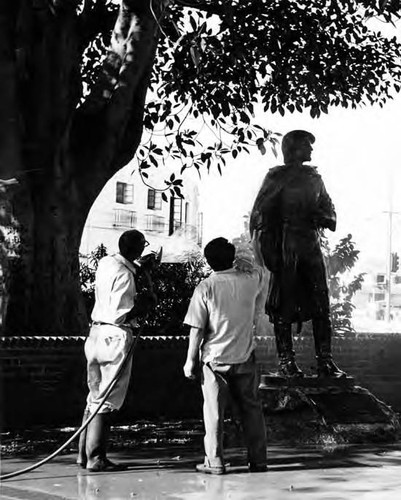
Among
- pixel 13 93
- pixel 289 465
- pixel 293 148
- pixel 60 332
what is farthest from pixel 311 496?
pixel 13 93

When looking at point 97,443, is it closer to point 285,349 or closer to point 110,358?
point 110,358

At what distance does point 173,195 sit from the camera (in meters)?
17.4

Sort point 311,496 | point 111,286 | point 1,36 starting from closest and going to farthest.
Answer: point 311,496, point 111,286, point 1,36

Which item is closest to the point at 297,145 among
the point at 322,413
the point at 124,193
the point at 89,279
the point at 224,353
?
the point at 322,413

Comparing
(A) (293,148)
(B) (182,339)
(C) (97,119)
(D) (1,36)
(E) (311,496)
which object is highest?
(D) (1,36)

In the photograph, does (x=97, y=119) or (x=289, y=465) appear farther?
(x=97, y=119)

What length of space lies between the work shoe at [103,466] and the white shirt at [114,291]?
3.73ft

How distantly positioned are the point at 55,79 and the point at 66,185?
139 cm

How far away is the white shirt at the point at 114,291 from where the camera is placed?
8.92 metres

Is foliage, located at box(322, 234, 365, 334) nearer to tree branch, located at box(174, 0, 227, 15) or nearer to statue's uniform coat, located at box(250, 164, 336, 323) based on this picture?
tree branch, located at box(174, 0, 227, 15)

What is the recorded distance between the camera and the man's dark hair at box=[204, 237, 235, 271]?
29.8ft

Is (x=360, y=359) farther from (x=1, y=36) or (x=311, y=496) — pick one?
(x=311, y=496)

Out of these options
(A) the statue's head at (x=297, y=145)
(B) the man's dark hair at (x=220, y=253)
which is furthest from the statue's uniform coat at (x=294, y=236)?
(B) the man's dark hair at (x=220, y=253)

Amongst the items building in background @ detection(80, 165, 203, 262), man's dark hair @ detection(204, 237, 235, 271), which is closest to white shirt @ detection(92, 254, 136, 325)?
man's dark hair @ detection(204, 237, 235, 271)
